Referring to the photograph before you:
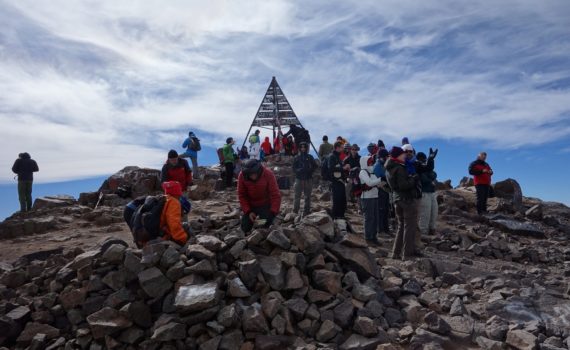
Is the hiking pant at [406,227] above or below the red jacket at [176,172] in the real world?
below

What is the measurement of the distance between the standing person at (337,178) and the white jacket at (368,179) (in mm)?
903

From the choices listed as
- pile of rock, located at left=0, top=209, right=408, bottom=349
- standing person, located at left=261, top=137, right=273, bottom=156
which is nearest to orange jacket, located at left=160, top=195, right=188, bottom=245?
pile of rock, located at left=0, top=209, right=408, bottom=349

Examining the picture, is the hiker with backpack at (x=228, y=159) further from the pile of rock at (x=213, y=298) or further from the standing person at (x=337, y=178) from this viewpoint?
the pile of rock at (x=213, y=298)

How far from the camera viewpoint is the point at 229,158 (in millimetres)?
19234

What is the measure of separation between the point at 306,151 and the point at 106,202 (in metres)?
11.1

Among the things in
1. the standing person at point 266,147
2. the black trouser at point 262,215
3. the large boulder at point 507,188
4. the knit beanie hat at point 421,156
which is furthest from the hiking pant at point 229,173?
the large boulder at point 507,188

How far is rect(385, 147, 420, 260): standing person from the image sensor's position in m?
8.80

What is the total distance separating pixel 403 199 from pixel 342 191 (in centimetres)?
250

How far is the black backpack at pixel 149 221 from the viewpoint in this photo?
6.84 m

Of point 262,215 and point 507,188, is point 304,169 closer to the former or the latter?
point 262,215

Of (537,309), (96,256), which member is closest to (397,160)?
(537,309)

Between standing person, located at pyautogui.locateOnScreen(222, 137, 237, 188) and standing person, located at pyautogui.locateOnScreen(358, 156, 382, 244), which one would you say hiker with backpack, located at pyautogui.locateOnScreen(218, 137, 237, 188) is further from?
standing person, located at pyautogui.locateOnScreen(358, 156, 382, 244)

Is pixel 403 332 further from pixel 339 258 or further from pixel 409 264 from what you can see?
pixel 409 264

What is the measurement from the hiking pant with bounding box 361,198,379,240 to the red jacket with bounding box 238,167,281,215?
2.91m
